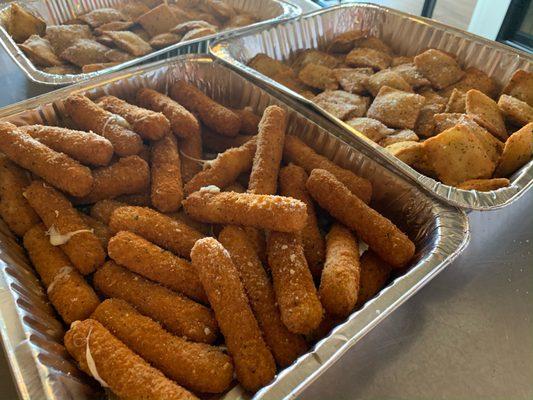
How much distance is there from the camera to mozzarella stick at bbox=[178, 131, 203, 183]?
165cm

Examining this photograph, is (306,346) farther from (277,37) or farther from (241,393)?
(277,37)

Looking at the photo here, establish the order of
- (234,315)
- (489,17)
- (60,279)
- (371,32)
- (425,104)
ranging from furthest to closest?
(489,17) < (371,32) < (425,104) < (60,279) < (234,315)

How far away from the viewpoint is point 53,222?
135 cm

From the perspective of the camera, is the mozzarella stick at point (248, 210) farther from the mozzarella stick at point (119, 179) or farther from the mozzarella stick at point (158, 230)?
the mozzarella stick at point (119, 179)

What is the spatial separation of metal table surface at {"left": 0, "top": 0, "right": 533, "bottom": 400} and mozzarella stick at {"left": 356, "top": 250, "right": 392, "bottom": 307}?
101mm

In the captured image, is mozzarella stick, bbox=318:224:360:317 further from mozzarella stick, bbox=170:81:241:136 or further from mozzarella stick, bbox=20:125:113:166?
mozzarella stick, bbox=20:125:113:166

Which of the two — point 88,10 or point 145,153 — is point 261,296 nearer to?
point 145,153

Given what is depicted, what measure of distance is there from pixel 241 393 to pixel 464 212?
3.08ft

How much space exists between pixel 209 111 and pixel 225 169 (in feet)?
1.22

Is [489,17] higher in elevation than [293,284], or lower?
higher

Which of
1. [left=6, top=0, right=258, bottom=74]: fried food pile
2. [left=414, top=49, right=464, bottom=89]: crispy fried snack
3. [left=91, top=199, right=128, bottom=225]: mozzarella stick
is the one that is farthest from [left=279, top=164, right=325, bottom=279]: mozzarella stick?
[left=6, top=0, right=258, bottom=74]: fried food pile

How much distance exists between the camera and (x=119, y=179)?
1484 millimetres

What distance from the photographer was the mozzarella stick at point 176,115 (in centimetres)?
170

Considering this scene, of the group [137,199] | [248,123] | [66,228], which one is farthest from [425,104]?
[66,228]
